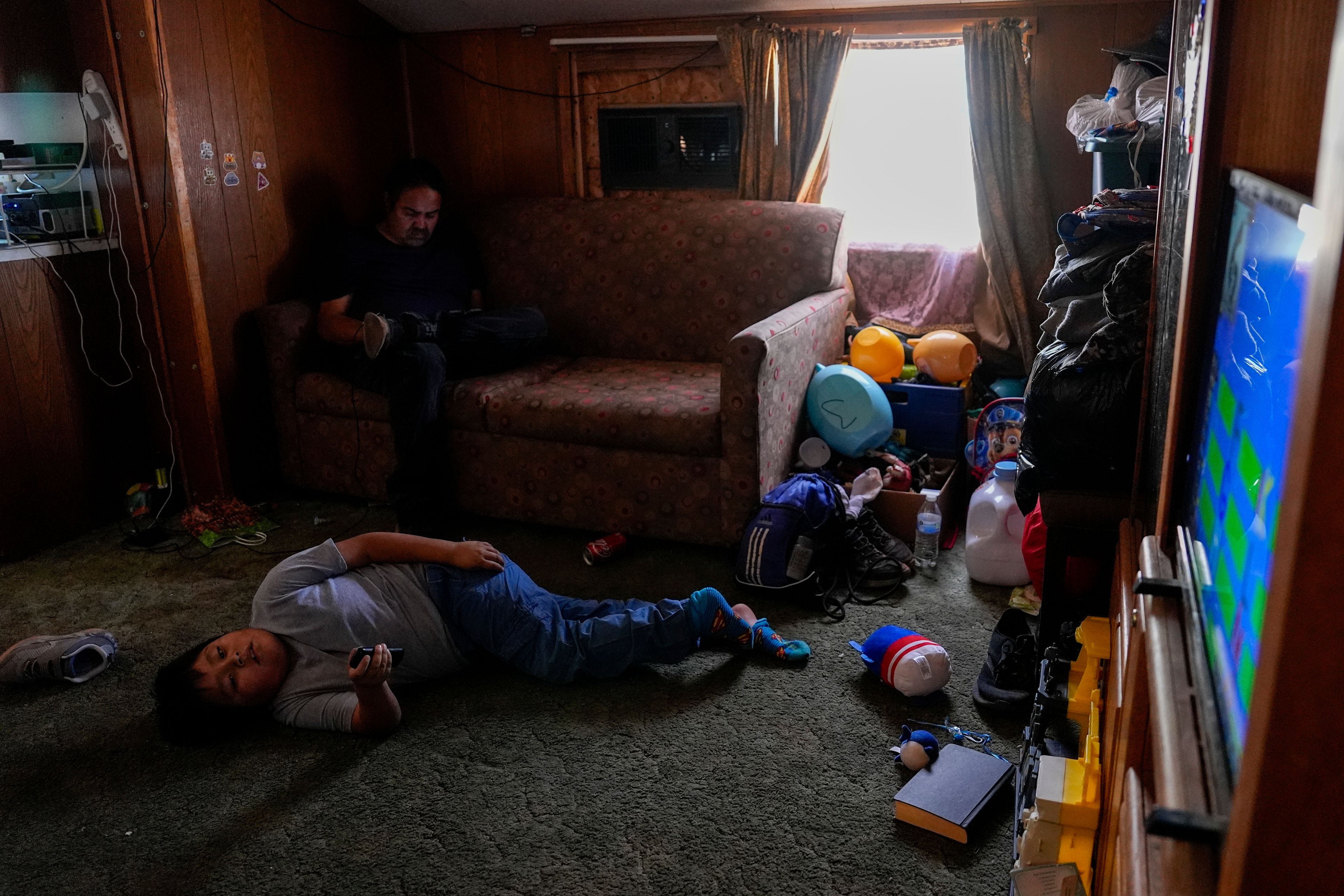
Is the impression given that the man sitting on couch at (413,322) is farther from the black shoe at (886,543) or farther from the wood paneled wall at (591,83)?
the black shoe at (886,543)

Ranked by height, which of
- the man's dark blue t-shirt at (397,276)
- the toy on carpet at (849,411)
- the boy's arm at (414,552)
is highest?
the man's dark blue t-shirt at (397,276)

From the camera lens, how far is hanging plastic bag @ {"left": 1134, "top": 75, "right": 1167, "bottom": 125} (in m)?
2.40

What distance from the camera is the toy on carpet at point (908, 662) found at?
6.95 feet

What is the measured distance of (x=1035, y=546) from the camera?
7.79 ft

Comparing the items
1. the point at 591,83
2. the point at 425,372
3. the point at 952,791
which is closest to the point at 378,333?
the point at 425,372

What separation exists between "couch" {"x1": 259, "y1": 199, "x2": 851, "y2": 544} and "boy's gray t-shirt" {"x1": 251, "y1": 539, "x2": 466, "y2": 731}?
88 centimetres

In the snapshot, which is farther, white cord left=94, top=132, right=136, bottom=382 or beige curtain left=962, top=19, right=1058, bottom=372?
beige curtain left=962, top=19, right=1058, bottom=372

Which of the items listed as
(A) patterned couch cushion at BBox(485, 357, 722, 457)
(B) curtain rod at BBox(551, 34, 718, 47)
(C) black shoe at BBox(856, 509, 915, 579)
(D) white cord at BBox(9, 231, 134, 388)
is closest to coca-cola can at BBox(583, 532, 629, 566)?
(A) patterned couch cushion at BBox(485, 357, 722, 457)

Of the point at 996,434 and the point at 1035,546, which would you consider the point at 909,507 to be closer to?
the point at 996,434

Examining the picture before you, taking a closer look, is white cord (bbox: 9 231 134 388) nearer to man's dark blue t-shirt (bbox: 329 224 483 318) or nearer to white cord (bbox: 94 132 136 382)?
white cord (bbox: 94 132 136 382)

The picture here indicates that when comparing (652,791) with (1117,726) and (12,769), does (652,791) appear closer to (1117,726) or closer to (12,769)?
(1117,726)

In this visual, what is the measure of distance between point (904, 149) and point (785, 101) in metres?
0.48

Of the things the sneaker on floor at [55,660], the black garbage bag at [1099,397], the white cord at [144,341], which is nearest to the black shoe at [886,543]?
the black garbage bag at [1099,397]

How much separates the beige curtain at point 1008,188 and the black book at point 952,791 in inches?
Answer: 75.8
